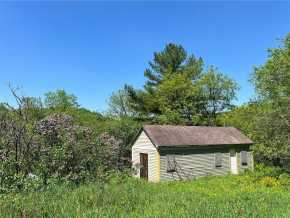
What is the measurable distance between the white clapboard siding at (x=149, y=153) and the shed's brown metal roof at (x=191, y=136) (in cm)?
64

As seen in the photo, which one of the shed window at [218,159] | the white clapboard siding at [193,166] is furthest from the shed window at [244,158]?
the shed window at [218,159]

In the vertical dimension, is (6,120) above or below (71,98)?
below

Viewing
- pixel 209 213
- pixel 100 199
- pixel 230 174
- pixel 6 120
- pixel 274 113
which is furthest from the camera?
pixel 230 174

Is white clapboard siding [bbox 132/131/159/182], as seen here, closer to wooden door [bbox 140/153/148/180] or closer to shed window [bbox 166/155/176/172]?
wooden door [bbox 140/153/148/180]

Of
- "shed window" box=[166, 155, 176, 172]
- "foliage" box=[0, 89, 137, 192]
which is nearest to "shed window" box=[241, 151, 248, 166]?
"shed window" box=[166, 155, 176, 172]

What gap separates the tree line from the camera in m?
11.4

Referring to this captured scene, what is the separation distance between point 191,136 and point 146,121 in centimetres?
1476

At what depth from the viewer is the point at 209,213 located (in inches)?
309

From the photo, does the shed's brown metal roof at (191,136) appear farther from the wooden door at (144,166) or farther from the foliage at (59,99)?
the foliage at (59,99)

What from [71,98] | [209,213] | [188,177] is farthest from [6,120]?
[71,98]

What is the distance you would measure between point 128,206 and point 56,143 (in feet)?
14.3

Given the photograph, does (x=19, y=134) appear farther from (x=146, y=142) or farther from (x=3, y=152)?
(x=146, y=142)

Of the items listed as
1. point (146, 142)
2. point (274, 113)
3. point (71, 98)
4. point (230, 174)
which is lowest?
point (230, 174)

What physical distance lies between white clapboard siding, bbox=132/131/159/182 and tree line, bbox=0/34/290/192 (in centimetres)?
94
